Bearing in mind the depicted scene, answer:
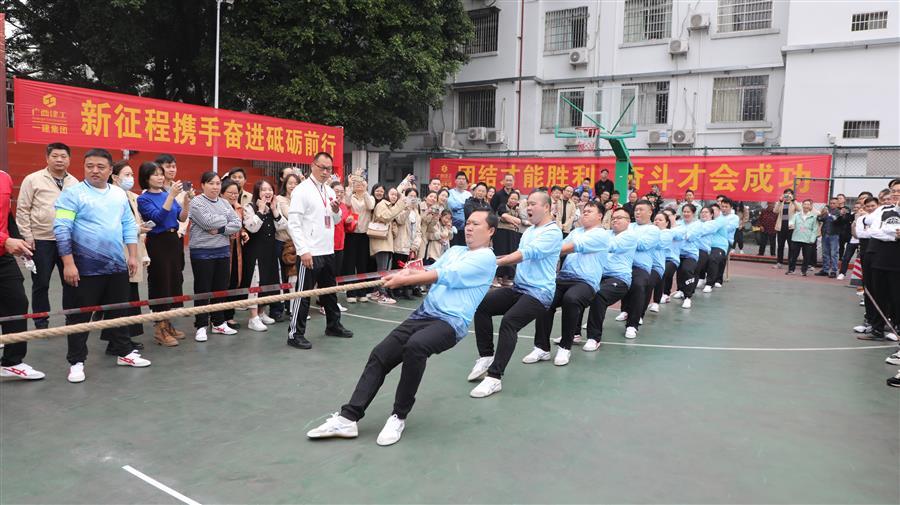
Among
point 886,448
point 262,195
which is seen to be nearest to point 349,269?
point 262,195

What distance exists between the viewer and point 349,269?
8016 millimetres

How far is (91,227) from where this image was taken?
4.42m

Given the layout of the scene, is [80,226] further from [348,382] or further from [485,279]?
[485,279]

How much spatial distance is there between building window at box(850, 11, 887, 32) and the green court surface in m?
12.7

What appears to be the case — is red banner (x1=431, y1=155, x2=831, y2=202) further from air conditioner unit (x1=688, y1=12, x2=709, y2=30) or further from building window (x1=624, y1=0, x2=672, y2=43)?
building window (x1=624, y1=0, x2=672, y2=43)

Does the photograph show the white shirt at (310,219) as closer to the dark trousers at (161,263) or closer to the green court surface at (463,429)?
the green court surface at (463,429)

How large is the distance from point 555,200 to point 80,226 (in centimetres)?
708

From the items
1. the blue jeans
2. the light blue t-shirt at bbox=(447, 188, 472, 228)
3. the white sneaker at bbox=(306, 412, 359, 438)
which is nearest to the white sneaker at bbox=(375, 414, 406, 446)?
the white sneaker at bbox=(306, 412, 359, 438)

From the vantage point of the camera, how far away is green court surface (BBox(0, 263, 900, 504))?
3002 millimetres

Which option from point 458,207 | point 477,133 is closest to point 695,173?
point 458,207

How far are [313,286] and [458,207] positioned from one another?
13.5 feet

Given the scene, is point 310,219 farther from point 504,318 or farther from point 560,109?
point 560,109

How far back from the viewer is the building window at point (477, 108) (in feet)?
70.3

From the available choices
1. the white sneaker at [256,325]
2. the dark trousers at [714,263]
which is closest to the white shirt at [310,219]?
the white sneaker at [256,325]
